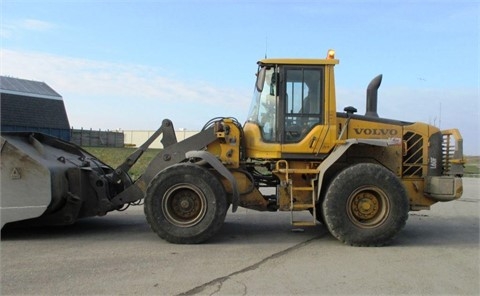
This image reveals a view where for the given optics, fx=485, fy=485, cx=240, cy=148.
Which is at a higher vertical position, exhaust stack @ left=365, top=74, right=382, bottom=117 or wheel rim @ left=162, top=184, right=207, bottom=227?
exhaust stack @ left=365, top=74, right=382, bottom=117

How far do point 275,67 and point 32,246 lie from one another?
4708 mm

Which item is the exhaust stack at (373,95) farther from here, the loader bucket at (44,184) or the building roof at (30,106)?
the building roof at (30,106)

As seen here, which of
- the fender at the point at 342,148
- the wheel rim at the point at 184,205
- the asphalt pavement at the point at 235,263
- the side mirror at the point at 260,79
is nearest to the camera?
the asphalt pavement at the point at 235,263

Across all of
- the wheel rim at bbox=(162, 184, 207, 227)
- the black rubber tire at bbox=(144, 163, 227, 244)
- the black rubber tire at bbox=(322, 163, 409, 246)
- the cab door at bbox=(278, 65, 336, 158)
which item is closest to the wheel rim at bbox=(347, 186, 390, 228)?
the black rubber tire at bbox=(322, 163, 409, 246)

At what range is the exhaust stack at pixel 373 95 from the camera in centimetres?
886

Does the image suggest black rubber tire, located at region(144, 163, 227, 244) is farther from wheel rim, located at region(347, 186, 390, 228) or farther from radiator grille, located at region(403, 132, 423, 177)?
radiator grille, located at region(403, 132, 423, 177)

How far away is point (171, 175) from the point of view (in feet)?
24.7

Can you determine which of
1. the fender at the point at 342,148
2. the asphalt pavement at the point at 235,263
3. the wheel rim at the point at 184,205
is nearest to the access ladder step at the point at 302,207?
the fender at the point at 342,148

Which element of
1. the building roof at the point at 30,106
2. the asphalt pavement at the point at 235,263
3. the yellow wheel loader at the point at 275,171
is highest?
the building roof at the point at 30,106

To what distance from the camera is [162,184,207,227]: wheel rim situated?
7531 millimetres

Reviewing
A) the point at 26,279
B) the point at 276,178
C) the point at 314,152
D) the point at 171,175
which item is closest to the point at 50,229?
the point at 171,175

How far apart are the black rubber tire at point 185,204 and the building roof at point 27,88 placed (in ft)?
136

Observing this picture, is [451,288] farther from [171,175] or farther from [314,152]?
[171,175]

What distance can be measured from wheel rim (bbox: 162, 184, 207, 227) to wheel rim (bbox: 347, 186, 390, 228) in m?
2.30
